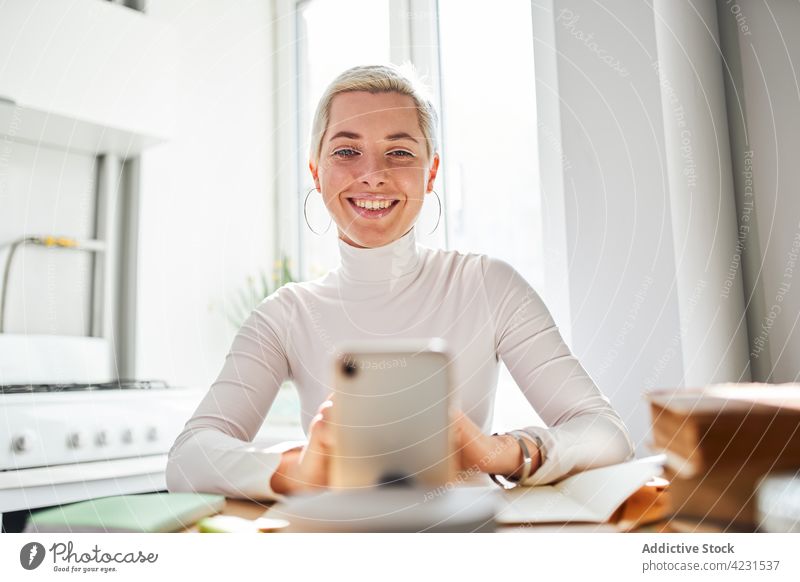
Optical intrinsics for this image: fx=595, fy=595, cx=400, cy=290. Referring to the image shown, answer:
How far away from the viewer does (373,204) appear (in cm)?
60

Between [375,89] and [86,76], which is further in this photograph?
[86,76]

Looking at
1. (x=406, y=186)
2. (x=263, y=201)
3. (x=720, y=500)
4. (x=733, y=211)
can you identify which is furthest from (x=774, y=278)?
(x=263, y=201)

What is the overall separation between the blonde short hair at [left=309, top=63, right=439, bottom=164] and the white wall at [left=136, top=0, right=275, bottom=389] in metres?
0.53

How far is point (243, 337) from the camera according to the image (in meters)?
0.58

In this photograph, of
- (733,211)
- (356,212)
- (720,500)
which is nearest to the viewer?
(720,500)

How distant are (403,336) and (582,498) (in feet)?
0.75

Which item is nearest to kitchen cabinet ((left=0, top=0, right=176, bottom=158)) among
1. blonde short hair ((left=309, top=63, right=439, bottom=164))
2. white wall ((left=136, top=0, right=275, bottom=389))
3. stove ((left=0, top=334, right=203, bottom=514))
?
white wall ((left=136, top=0, right=275, bottom=389))

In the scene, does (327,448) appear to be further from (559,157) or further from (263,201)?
(263,201)

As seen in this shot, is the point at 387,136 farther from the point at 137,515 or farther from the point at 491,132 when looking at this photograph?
the point at 137,515

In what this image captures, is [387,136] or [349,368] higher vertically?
[387,136]

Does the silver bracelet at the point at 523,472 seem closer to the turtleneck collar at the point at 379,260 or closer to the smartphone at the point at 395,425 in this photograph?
the smartphone at the point at 395,425

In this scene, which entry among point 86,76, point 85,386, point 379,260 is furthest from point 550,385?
point 86,76

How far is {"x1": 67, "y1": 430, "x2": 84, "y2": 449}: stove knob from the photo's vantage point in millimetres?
816
